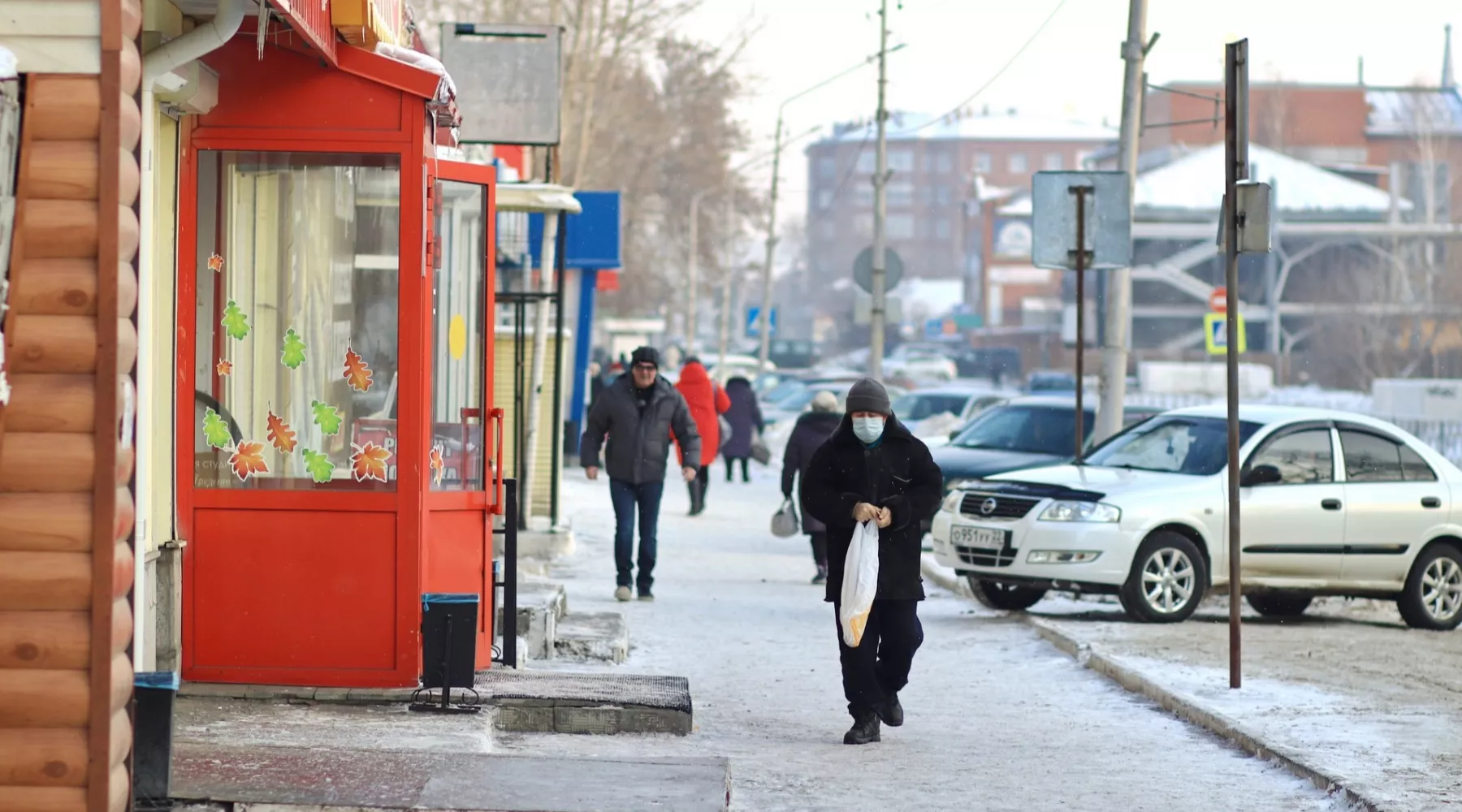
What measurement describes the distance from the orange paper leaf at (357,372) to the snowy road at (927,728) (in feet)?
5.07

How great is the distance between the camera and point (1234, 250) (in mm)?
10125

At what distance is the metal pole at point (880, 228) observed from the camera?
95.3 ft

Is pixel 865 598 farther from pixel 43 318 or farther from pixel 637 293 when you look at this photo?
pixel 637 293

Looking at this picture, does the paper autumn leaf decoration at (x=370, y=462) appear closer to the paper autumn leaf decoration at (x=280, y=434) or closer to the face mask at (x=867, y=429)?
the paper autumn leaf decoration at (x=280, y=434)

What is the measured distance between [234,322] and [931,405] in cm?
2448

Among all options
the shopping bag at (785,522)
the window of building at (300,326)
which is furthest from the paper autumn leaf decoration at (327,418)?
the shopping bag at (785,522)

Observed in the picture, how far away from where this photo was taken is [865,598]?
865 centimetres

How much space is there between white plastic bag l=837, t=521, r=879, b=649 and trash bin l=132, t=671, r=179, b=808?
3.45 m

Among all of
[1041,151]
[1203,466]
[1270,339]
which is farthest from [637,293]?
[1041,151]

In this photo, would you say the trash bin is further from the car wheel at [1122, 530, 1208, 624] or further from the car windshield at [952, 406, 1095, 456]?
the car windshield at [952, 406, 1095, 456]

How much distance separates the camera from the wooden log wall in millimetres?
5305

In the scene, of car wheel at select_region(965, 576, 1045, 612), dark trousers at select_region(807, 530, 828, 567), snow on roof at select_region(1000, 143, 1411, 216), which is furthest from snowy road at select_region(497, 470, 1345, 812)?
snow on roof at select_region(1000, 143, 1411, 216)

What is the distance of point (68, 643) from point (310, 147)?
3175 millimetres

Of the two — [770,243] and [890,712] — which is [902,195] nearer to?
[770,243]
